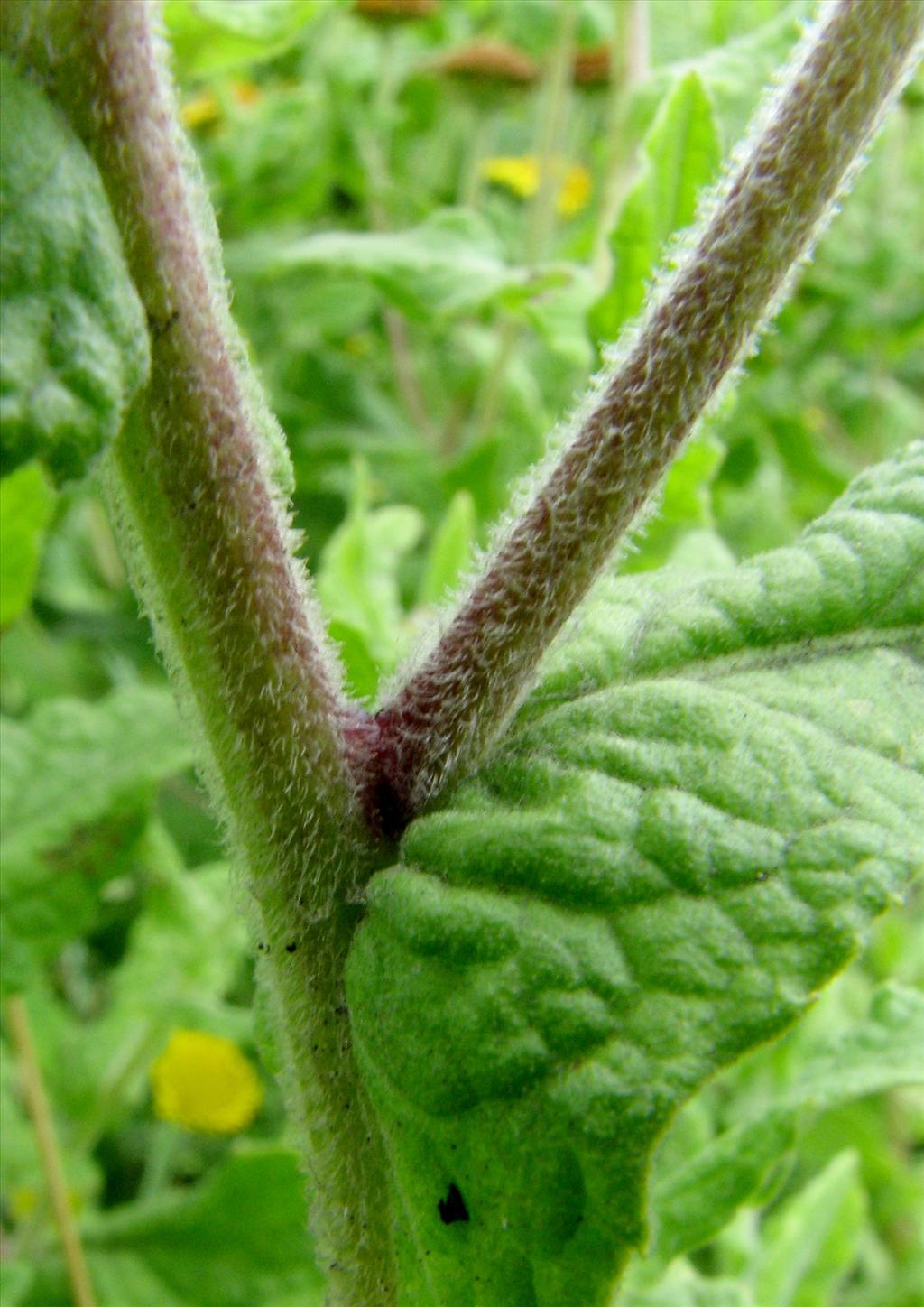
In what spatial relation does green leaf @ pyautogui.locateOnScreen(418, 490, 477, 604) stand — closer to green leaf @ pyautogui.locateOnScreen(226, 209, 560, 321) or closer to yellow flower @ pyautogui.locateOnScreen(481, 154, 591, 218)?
green leaf @ pyautogui.locateOnScreen(226, 209, 560, 321)

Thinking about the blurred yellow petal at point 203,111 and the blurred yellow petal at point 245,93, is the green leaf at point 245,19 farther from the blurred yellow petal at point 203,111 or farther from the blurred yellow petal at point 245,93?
the blurred yellow petal at point 245,93

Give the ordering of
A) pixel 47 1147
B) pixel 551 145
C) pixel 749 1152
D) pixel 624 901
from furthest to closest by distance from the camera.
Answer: pixel 551 145, pixel 47 1147, pixel 749 1152, pixel 624 901

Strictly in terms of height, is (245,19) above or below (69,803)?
above

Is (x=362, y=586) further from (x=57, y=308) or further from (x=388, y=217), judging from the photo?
(x=388, y=217)


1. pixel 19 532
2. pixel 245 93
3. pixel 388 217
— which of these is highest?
pixel 245 93

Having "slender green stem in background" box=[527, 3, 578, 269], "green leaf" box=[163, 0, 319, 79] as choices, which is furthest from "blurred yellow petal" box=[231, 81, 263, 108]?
"green leaf" box=[163, 0, 319, 79]

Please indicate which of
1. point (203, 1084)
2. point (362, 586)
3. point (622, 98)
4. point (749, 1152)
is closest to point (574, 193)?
point (622, 98)

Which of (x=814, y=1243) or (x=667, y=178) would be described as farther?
A: (x=814, y=1243)
